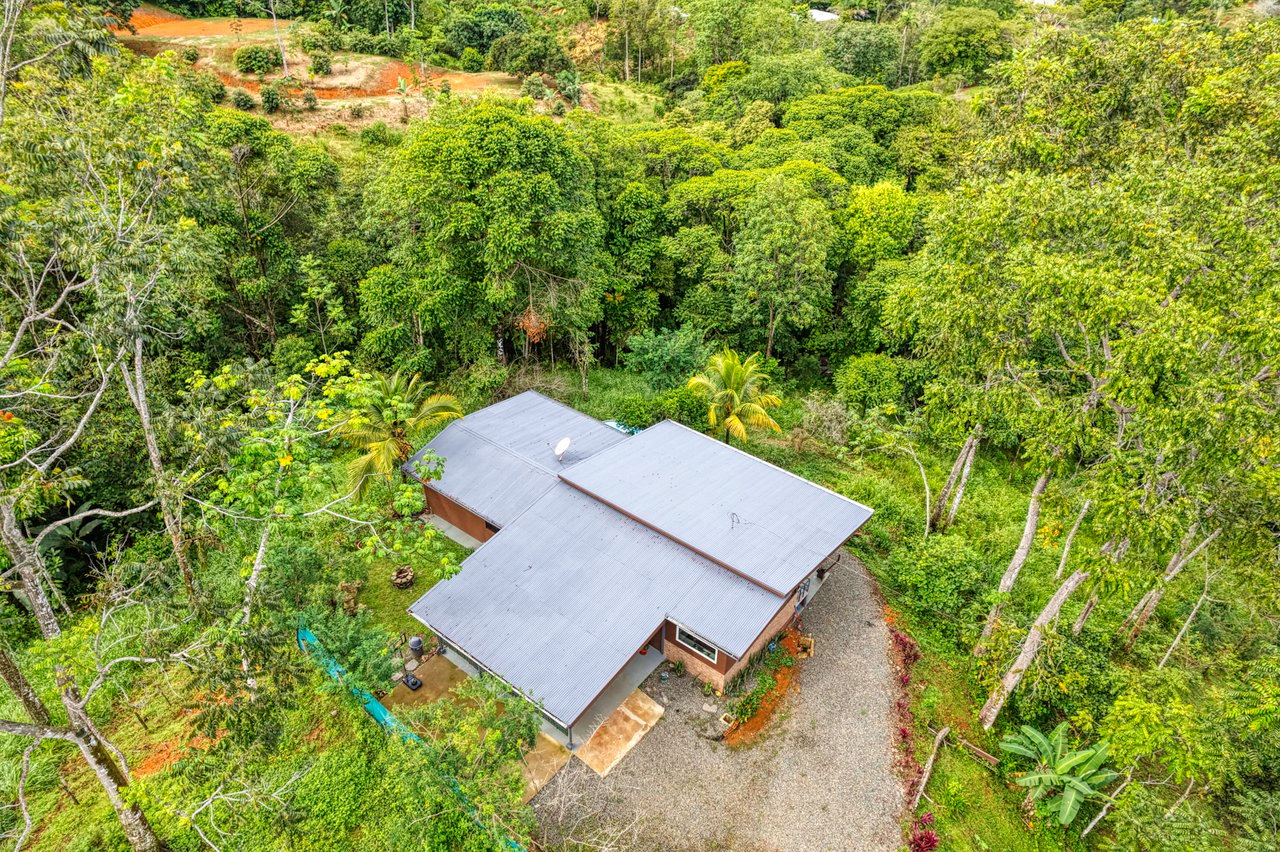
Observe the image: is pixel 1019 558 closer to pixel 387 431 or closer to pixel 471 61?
pixel 387 431

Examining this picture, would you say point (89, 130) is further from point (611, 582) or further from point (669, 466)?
point (669, 466)

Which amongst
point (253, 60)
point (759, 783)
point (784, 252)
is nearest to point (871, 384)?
point (784, 252)

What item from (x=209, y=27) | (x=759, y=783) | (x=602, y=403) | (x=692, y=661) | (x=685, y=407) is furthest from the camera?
(x=209, y=27)

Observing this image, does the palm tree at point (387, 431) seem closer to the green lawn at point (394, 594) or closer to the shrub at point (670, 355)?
the green lawn at point (394, 594)

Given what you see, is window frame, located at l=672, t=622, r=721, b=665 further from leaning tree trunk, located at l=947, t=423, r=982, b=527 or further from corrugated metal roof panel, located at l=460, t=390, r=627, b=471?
leaning tree trunk, located at l=947, t=423, r=982, b=527

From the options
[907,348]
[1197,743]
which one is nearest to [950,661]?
[1197,743]

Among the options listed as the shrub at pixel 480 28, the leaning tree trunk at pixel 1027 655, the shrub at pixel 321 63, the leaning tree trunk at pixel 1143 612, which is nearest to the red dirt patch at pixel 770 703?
the leaning tree trunk at pixel 1027 655
